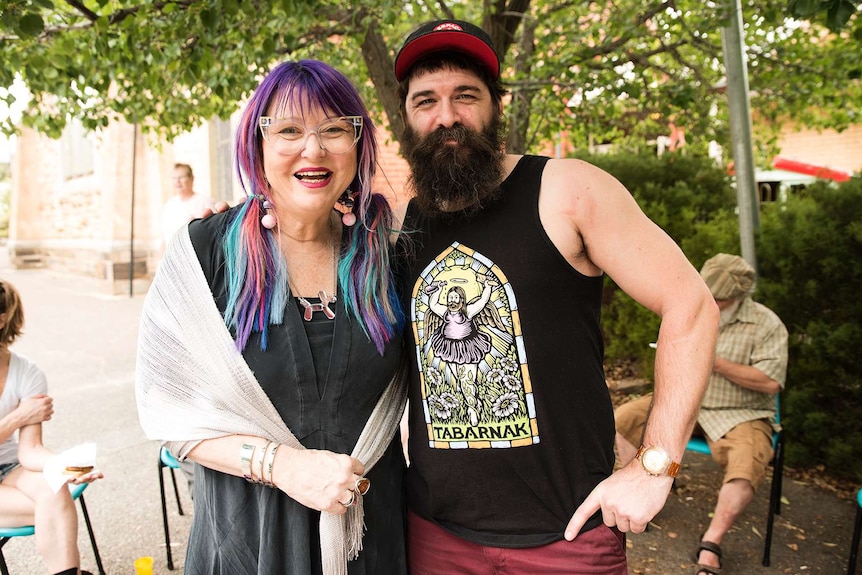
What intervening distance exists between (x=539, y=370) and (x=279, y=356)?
662mm

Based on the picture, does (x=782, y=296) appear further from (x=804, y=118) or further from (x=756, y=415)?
(x=804, y=118)

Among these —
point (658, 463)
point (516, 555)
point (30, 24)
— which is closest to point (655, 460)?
point (658, 463)

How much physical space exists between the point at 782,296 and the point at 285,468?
3984 mm

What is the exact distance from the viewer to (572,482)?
1668mm

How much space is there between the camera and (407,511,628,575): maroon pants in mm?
1633

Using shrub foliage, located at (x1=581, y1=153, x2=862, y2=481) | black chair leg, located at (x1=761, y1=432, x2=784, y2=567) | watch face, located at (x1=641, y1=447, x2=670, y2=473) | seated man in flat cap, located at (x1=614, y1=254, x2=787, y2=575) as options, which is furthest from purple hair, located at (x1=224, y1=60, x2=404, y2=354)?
shrub foliage, located at (x1=581, y1=153, x2=862, y2=481)

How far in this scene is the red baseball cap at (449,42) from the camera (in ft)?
6.04

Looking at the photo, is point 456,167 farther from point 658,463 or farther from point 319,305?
point 658,463

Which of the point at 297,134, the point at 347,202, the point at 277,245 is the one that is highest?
the point at 297,134

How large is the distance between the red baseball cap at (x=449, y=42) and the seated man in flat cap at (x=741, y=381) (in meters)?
2.36

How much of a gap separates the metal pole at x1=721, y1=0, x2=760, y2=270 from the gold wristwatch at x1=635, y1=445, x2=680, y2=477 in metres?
3.25

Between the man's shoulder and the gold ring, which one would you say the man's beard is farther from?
the man's shoulder

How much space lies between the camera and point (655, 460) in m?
1.54

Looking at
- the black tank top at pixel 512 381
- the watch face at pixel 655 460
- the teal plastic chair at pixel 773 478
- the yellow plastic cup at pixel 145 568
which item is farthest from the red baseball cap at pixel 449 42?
the teal plastic chair at pixel 773 478
